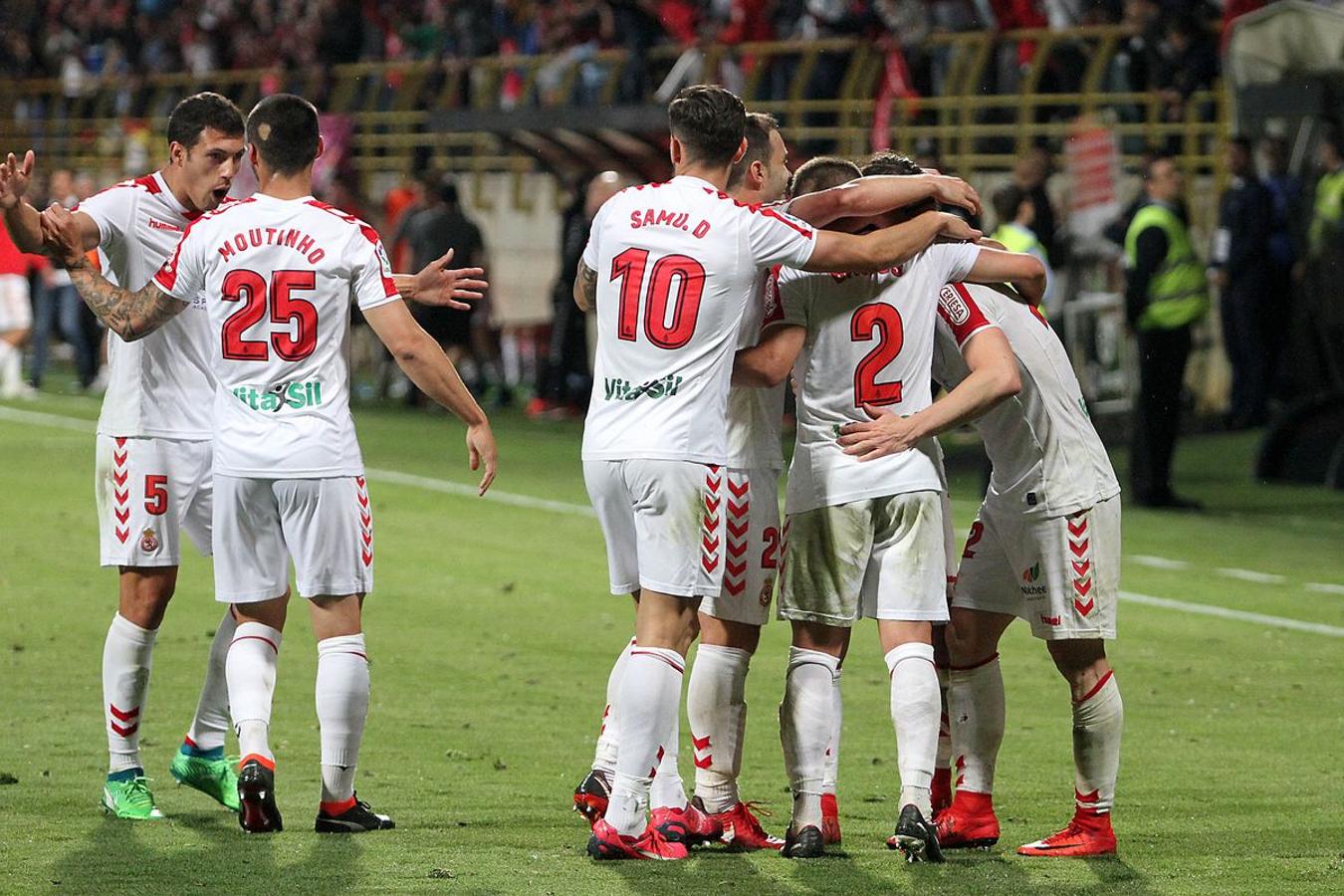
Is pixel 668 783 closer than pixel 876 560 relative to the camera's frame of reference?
No

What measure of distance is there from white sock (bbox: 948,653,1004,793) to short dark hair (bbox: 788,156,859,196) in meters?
1.45

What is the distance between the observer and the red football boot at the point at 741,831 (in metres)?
6.13

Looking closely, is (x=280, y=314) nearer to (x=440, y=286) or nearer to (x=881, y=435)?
(x=440, y=286)

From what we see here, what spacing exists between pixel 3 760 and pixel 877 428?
11.0ft

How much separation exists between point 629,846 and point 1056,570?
4.67 feet

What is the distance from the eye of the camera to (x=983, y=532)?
6336 millimetres

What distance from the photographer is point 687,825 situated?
6.11m

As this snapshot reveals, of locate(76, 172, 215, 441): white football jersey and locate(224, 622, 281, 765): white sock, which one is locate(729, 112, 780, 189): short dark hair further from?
locate(224, 622, 281, 765): white sock

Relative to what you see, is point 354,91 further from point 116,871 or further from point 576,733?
point 116,871

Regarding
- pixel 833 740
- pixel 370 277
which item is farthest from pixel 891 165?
pixel 833 740

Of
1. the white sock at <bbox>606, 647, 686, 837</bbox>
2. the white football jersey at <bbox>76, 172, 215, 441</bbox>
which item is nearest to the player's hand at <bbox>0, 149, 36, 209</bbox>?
the white football jersey at <bbox>76, 172, 215, 441</bbox>

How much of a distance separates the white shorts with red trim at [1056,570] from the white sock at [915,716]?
462 millimetres

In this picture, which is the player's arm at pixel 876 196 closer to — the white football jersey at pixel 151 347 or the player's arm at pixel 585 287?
the player's arm at pixel 585 287

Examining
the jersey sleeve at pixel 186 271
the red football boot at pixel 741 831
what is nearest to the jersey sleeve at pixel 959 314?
the red football boot at pixel 741 831
